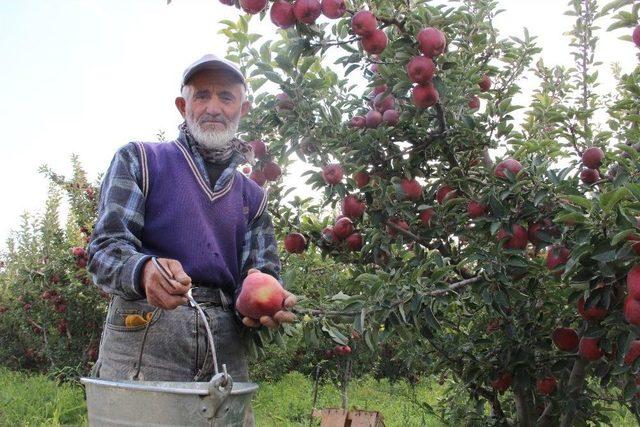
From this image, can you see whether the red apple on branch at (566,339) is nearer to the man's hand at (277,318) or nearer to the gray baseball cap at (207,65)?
the man's hand at (277,318)

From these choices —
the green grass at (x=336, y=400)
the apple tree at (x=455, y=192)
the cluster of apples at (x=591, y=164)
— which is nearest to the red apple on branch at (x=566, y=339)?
the apple tree at (x=455, y=192)

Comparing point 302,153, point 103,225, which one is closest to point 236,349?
point 103,225

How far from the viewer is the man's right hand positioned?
150 cm

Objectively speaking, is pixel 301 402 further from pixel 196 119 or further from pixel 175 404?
pixel 175 404

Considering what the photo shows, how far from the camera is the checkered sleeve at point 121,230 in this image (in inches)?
64.6

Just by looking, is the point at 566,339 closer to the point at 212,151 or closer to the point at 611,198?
the point at 611,198

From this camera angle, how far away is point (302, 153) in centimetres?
280

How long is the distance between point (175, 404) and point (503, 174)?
1.59 m

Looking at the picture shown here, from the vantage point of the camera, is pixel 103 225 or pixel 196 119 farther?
pixel 196 119

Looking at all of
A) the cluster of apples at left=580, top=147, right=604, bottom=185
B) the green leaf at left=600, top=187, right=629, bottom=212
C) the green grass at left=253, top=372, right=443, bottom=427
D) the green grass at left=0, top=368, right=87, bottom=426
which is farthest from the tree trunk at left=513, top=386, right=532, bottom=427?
the green grass at left=0, top=368, right=87, bottom=426

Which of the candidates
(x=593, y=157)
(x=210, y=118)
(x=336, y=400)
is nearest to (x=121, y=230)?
(x=210, y=118)

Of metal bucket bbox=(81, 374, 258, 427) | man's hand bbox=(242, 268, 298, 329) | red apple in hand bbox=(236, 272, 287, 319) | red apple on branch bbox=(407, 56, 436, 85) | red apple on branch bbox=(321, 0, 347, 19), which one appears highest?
red apple on branch bbox=(321, 0, 347, 19)

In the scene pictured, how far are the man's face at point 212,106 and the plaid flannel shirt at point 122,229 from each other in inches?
2.7

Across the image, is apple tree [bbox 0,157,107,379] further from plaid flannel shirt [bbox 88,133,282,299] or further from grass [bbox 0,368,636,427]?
plaid flannel shirt [bbox 88,133,282,299]
